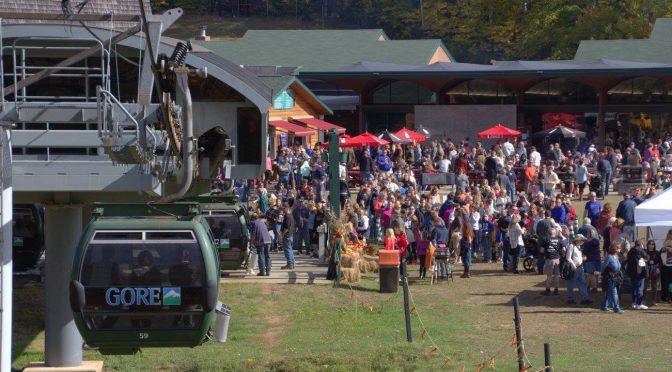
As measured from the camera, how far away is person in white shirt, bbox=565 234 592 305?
26.8m

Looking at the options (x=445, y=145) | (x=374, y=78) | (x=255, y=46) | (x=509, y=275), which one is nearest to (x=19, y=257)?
(x=509, y=275)

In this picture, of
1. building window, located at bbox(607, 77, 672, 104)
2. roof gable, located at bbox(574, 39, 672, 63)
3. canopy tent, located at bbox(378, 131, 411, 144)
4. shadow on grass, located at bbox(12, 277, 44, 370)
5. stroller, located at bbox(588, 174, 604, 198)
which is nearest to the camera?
shadow on grass, located at bbox(12, 277, 44, 370)

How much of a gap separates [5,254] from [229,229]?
465 inches

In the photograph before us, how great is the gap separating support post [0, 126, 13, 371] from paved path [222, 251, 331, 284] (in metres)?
14.0

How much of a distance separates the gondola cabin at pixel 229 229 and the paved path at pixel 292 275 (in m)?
2.15

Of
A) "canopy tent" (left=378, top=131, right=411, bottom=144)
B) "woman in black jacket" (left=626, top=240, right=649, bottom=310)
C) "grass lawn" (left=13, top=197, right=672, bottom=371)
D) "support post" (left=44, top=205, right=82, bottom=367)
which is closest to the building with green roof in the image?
"canopy tent" (left=378, top=131, right=411, bottom=144)

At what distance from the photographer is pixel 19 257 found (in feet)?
101

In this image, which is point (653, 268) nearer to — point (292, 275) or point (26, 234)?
point (292, 275)

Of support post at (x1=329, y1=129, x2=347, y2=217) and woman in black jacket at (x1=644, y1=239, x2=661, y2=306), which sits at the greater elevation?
support post at (x1=329, y1=129, x2=347, y2=217)

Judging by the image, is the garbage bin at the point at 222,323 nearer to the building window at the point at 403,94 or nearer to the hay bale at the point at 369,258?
the hay bale at the point at 369,258

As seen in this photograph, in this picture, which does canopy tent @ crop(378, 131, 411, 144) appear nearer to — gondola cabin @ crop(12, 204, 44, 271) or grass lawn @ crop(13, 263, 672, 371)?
grass lawn @ crop(13, 263, 672, 371)

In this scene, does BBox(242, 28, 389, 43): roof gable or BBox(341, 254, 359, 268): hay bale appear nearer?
BBox(341, 254, 359, 268): hay bale

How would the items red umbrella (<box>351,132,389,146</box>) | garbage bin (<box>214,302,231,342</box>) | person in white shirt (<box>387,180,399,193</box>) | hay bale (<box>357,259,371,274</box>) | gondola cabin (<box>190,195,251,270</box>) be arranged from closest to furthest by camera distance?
garbage bin (<box>214,302,231,342</box>) < gondola cabin (<box>190,195,251,270</box>) < hay bale (<box>357,259,371,274</box>) < person in white shirt (<box>387,180,399,193</box>) < red umbrella (<box>351,132,389,146</box>)

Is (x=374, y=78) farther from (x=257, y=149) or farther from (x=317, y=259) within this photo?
(x=257, y=149)
